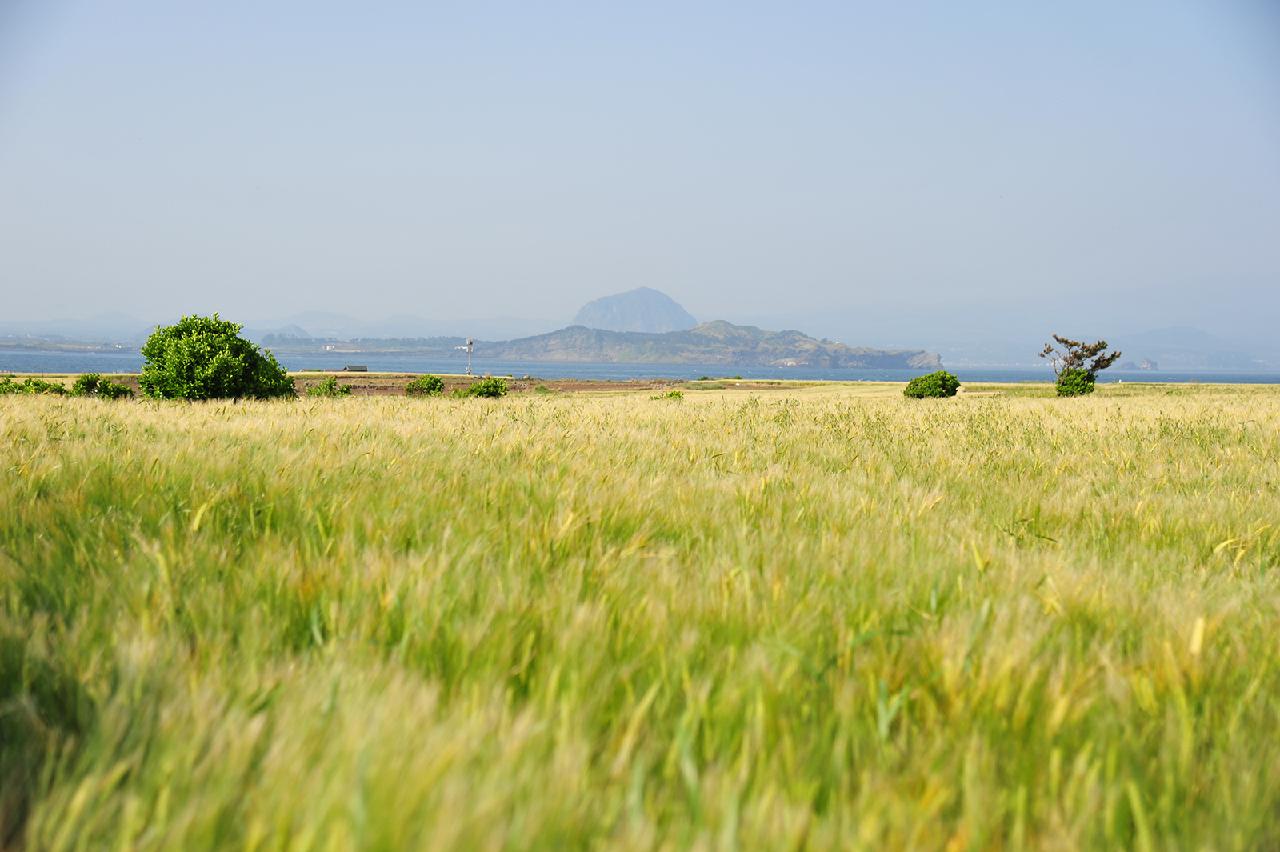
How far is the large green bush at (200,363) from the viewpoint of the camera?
2022 centimetres

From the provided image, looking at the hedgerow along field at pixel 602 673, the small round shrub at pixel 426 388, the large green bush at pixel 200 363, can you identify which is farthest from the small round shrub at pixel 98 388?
the hedgerow along field at pixel 602 673

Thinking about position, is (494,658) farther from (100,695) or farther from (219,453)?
(219,453)

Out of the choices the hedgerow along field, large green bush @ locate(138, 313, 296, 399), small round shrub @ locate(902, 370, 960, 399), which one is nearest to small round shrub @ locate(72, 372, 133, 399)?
large green bush @ locate(138, 313, 296, 399)

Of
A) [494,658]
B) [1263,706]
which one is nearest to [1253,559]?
[1263,706]

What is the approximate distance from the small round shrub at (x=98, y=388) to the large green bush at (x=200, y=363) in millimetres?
7221

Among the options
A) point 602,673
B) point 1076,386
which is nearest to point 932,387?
point 1076,386

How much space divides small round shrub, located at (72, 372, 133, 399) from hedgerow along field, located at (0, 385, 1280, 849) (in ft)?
95.3

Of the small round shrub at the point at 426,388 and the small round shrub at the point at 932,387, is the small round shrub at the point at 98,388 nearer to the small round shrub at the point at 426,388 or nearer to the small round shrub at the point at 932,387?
the small round shrub at the point at 426,388

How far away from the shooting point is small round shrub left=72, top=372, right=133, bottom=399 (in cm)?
2802

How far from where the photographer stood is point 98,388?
99.0ft

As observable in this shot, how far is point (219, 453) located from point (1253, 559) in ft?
18.5

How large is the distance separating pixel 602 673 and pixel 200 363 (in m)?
22.6

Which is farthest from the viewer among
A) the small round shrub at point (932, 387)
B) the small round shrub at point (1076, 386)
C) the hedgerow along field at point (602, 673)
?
the small round shrub at point (1076, 386)

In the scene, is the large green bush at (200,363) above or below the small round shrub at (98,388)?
above
